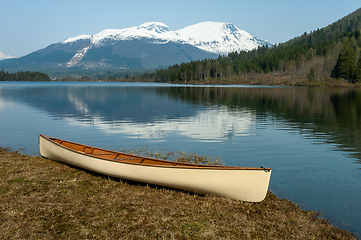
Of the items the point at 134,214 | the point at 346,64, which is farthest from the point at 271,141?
the point at 346,64

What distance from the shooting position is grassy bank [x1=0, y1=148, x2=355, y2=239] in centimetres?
936

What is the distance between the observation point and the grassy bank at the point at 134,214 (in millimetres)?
9359

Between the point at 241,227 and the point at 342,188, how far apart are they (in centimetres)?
820

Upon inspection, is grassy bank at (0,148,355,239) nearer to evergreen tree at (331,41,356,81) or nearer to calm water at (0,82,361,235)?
calm water at (0,82,361,235)

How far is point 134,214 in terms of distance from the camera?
10680 mm

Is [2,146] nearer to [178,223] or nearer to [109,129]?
[109,129]

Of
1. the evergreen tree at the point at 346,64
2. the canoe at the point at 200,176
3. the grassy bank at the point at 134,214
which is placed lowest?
the grassy bank at the point at 134,214

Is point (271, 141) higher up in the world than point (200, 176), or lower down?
lower down

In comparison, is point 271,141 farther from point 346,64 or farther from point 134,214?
point 346,64

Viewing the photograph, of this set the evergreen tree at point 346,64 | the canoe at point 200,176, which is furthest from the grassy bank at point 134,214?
the evergreen tree at point 346,64

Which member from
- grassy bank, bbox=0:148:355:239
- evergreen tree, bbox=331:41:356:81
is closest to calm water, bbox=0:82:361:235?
grassy bank, bbox=0:148:355:239

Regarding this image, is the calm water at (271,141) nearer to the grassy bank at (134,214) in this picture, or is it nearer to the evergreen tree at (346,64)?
the grassy bank at (134,214)

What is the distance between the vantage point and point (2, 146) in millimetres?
23797

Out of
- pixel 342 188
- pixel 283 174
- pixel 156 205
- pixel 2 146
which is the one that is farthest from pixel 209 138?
pixel 2 146
